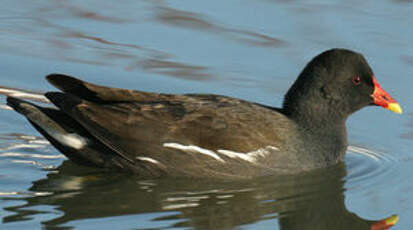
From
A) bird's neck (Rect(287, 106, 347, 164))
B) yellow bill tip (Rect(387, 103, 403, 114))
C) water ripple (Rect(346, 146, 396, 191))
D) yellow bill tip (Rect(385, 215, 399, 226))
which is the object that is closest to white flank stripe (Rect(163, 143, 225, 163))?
bird's neck (Rect(287, 106, 347, 164))

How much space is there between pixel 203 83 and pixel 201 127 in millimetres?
2132

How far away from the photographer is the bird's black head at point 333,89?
31.5 ft

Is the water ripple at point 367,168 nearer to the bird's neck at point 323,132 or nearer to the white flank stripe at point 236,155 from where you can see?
the bird's neck at point 323,132

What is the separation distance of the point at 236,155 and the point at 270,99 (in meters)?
1.98

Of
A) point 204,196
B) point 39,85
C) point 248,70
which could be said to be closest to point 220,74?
point 248,70

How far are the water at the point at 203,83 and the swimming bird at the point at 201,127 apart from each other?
0.58 feet

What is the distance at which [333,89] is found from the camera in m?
9.69

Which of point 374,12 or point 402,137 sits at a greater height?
point 374,12

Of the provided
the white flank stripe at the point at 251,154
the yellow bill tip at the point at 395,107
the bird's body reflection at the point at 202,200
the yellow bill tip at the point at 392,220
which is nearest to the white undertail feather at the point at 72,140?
the bird's body reflection at the point at 202,200

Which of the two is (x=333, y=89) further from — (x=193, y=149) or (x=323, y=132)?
(x=193, y=149)

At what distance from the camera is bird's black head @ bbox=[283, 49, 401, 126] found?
959 cm

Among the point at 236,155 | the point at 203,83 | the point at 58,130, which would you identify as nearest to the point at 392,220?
the point at 236,155

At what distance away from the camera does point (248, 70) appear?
11.5 meters

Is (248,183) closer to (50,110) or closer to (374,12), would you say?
(50,110)
